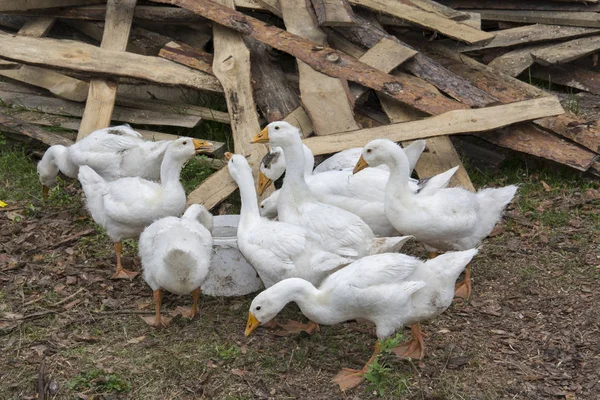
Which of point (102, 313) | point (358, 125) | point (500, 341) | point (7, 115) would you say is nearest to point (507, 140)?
point (358, 125)

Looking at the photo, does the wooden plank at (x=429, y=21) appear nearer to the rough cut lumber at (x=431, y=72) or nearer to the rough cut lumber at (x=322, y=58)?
the rough cut lumber at (x=431, y=72)

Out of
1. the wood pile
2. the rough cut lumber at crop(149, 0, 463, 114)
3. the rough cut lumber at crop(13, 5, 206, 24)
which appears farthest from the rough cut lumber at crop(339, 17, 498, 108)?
the rough cut lumber at crop(13, 5, 206, 24)

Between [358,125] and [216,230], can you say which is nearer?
[216,230]

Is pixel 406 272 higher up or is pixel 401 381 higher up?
pixel 406 272

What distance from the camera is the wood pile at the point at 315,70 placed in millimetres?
7000

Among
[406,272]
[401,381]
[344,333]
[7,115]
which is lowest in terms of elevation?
[7,115]

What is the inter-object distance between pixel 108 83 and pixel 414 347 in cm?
417

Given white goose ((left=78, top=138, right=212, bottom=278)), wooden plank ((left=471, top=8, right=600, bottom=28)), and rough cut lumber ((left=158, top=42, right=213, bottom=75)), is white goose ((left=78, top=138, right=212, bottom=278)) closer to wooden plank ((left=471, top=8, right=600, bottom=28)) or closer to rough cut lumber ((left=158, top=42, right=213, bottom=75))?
rough cut lumber ((left=158, top=42, right=213, bottom=75))

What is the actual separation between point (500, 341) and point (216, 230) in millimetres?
2485

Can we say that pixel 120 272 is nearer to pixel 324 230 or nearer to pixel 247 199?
pixel 247 199

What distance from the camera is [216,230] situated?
6645 millimetres

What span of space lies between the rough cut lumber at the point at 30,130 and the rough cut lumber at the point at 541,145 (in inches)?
159

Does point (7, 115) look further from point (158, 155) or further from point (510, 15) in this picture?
point (510, 15)

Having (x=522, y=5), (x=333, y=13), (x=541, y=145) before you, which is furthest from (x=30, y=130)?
(x=522, y=5)
